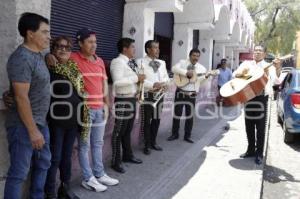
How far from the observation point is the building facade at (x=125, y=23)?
137 inches

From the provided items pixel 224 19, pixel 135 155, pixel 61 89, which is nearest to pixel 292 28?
pixel 224 19

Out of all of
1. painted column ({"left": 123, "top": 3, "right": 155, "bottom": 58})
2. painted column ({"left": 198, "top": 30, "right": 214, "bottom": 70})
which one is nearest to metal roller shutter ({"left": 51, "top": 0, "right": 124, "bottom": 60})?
painted column ({"left": 123, "top": 3, "right": 155, "bottom": 58})

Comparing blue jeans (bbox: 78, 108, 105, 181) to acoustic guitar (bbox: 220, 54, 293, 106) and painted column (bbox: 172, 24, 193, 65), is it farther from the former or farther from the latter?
painted column (bbox: 172, 24, 193, 65)

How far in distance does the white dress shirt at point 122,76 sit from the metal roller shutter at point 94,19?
0.73m

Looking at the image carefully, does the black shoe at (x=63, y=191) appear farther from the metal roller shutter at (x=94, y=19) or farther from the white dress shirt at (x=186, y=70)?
the white dress shirt at (x=186, y=70)

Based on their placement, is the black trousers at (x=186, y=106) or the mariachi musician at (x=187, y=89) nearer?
the mariachi musician at (x=187, y=89)

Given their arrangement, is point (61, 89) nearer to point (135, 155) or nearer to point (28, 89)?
point (28, 89)

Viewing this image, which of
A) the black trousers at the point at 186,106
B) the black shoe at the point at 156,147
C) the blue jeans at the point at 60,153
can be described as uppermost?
the black trousers at the point at 186,106

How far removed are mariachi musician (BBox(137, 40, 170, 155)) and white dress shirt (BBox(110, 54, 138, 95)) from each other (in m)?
0.73

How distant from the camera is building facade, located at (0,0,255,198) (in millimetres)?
3482

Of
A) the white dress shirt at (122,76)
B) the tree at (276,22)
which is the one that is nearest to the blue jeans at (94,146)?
the white dress shirt at (122,76)

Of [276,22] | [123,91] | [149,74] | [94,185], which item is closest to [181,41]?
[149,74]

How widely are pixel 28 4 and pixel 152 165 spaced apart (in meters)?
2.96

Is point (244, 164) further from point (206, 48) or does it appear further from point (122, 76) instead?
point (206, 48)
